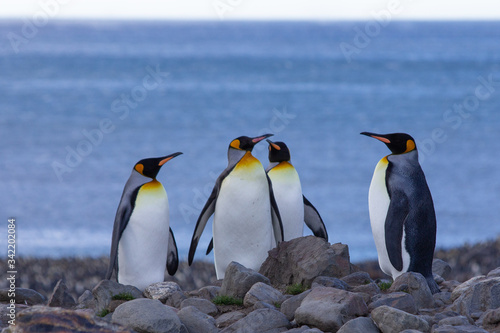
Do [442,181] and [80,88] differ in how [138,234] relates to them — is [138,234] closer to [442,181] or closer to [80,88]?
[442,181]

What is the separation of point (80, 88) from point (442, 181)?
40.7 metres

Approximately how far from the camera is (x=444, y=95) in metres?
54.5

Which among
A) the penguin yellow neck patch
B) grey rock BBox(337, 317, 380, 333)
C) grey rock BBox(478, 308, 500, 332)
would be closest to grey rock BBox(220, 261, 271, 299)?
grey rock BBox(337, 317, 380, 333)

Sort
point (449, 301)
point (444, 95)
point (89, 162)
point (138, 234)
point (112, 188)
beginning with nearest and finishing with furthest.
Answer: point (449, 301) < point (138, 234) < point (112, 188) < point (89, 162) < point (444, 95)

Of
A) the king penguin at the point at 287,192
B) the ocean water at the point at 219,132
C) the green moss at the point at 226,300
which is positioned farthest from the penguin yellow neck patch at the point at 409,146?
the ocean water at the point at 219,132

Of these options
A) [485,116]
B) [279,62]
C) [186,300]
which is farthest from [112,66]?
[186,300]

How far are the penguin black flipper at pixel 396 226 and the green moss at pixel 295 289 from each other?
1.02 meters

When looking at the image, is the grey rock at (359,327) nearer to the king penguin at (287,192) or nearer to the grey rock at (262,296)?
the grey rock at (262,296)

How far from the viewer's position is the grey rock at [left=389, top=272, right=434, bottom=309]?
4.98 m

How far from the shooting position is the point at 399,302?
4.70 meters

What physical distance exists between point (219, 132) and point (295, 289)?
31.5m

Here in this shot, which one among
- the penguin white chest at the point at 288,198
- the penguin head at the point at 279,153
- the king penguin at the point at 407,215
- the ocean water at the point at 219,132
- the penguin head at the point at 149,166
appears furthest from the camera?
the ocean water at the point at 219,132

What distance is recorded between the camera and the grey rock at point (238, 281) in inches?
204

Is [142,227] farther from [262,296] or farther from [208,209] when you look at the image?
[262,296]
